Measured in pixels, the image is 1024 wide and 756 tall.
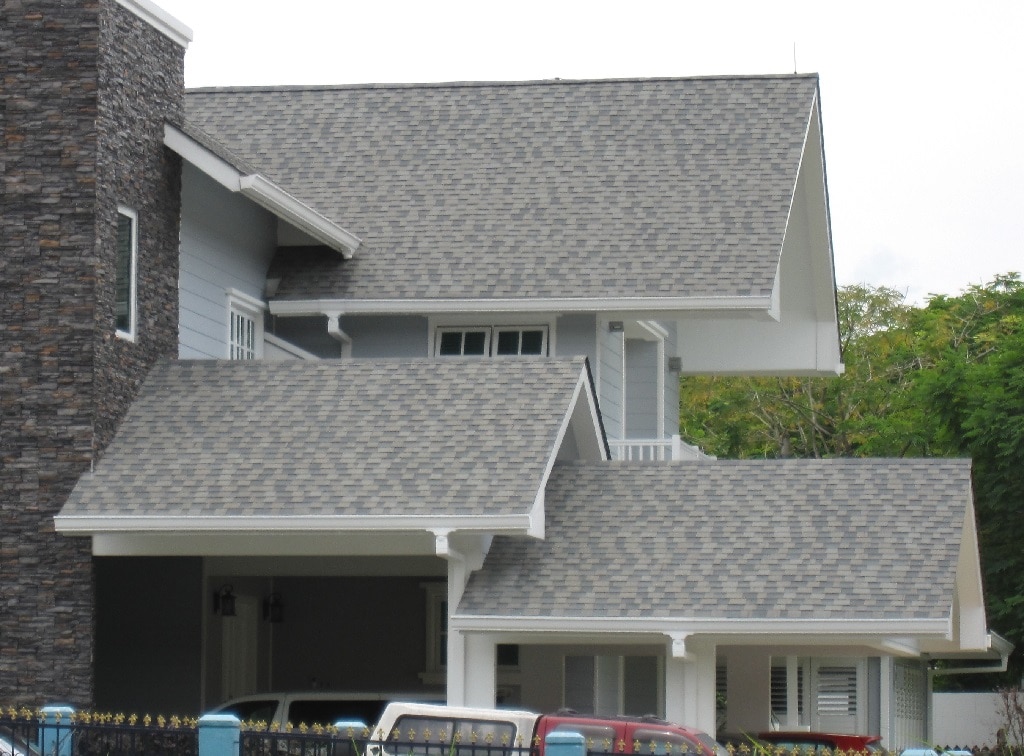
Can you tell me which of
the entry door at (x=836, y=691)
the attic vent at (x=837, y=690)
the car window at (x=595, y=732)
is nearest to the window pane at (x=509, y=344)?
the entry door at (x=836, y=691)

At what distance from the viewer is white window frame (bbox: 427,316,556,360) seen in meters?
25.7

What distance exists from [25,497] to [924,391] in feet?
73.3

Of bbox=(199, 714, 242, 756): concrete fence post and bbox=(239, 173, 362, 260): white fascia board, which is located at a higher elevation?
bbox=(239, 173, 362, 260): white fascia board

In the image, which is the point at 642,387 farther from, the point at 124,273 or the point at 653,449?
the point at 124,273

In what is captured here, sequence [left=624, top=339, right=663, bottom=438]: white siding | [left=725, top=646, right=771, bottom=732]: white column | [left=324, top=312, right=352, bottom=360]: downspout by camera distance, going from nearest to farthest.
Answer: [left=324, top=312, right=352, bottom=360]: downspout, [left=725, top=646, right=771, bottom=732]: white column, [left=624, top=339, right=663, bottom=438]: white siding

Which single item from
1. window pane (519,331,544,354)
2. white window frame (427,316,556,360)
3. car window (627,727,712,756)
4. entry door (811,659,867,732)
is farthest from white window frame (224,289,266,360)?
entry door (811,659,867,732)

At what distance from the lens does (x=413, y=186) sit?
27516 mm

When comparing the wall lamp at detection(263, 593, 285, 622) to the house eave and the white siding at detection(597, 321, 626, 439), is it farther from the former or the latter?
the house eave

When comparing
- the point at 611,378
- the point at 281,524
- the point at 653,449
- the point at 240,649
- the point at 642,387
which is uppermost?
the point at 642,387

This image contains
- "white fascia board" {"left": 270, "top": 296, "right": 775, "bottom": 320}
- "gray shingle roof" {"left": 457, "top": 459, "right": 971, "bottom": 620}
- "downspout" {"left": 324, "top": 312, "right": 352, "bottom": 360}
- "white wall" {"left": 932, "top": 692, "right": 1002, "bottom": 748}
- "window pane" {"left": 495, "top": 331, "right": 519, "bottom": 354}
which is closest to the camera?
"gray shingle roof" {"left": 457, "top": 459, "right": 971, "bottom": 620}

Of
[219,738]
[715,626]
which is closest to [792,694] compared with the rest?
[715,626]

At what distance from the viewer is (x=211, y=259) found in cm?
2375

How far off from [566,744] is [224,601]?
32.3 ft

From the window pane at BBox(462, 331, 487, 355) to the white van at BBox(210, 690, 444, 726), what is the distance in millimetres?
5926
